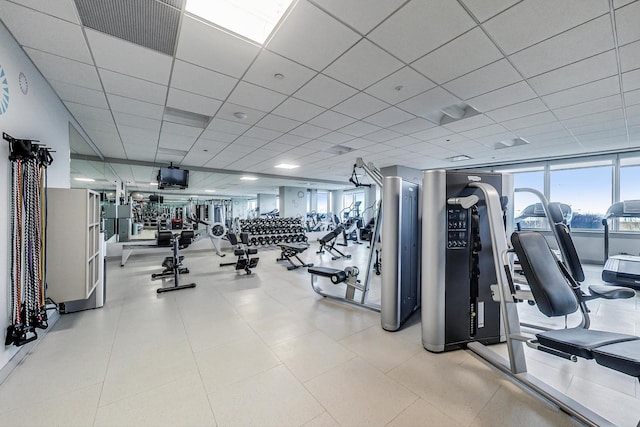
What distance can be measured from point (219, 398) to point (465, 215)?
2.57 meters

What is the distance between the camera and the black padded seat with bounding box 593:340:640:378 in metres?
1.15

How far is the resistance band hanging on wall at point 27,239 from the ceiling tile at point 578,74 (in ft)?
17.1

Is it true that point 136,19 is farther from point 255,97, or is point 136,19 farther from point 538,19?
point 538,19

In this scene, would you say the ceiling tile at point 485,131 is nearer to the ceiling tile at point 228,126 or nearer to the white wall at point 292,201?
the ceiling tile at point 228,126

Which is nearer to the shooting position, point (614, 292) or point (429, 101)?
point (614, 292)

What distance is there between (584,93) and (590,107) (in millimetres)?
680

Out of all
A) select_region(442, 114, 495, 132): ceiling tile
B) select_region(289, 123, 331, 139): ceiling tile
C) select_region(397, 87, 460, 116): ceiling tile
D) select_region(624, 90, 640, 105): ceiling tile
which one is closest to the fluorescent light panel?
select_region(397, 87, 460, 116): ceiling tile

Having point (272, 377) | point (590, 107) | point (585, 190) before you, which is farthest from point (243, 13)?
point (585, 190)

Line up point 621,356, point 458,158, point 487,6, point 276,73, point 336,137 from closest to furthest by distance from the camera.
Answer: point 621,356, point 487,6, point 276,73, point 336,137, point 458,158

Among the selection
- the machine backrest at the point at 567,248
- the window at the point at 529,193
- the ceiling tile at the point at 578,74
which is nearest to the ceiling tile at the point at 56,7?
the ceiling tile at the point at 578,74

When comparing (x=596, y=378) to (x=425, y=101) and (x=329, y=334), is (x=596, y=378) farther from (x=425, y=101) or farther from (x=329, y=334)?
(x=425, y=101)

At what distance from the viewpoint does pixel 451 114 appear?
159 inches

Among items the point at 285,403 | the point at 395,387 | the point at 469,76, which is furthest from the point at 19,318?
the point at 469,76

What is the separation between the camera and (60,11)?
6.22 feet
